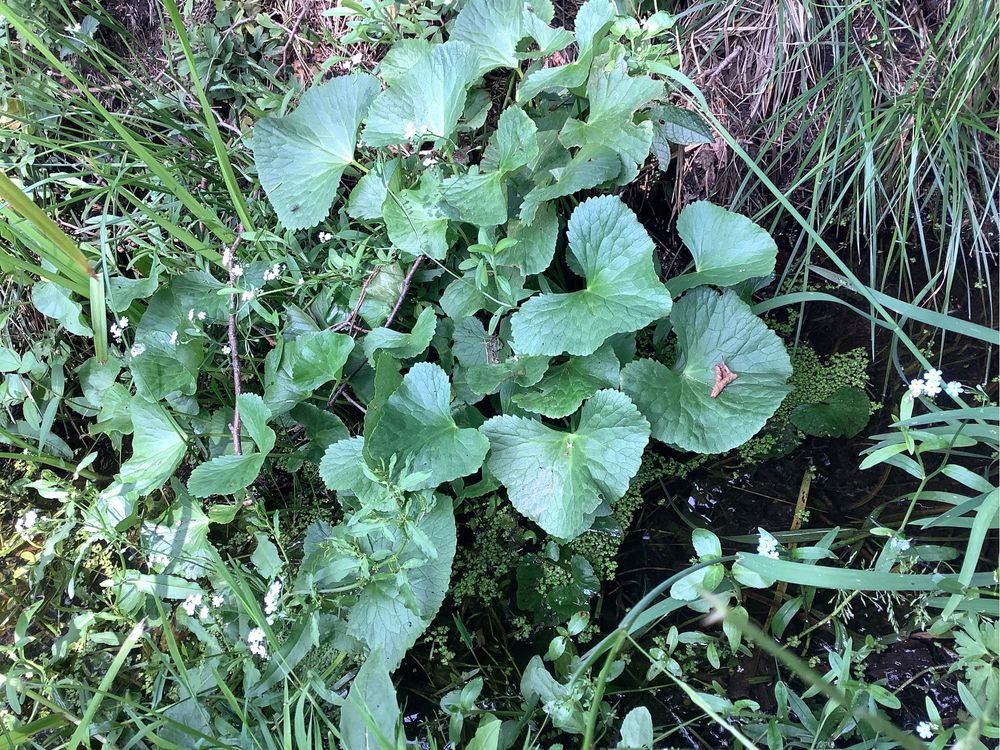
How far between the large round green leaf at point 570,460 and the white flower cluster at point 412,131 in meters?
0.60

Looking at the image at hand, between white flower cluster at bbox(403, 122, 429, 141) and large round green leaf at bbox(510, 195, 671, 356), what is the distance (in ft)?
1.21

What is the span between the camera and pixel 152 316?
63.9 inches

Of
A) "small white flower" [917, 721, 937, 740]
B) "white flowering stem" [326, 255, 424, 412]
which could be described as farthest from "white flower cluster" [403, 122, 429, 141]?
"small white flower" [917, 721, 937, 740]

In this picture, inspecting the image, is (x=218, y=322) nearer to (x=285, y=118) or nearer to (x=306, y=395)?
(x=306, y=395)

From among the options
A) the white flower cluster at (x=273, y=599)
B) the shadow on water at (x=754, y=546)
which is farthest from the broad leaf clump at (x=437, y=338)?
the shadow on water at (x=754, y=546)

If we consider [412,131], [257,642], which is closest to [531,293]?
[412,131]

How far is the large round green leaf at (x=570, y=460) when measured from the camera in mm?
1261

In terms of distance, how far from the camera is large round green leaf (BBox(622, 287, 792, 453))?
1312 millimetres

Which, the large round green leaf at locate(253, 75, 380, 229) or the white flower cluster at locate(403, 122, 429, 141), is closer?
the white flower cluster at locate(403, 122, 429, 141)

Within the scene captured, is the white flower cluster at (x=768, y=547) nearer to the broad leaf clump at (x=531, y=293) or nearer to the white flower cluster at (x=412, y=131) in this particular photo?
the broad leaf clump at (x=531, y=293)

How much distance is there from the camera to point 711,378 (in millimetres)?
1388

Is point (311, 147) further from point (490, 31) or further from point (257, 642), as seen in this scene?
point (257, 642)

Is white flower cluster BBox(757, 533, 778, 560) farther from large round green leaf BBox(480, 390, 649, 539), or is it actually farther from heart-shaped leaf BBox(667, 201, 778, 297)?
heart-shaped leaf BBox(667, 201, 778, 297)

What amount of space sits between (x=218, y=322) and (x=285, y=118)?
1.65ft
